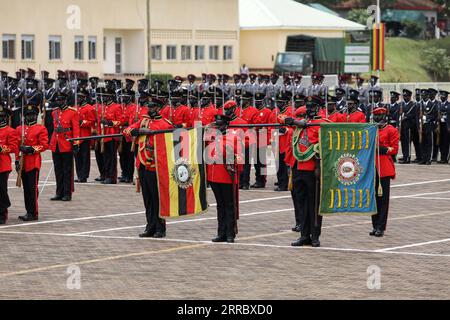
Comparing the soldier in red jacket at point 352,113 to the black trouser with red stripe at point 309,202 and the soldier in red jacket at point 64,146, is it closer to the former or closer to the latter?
the soldier in red jacket at point 64,146

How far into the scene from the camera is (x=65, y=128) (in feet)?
79.8

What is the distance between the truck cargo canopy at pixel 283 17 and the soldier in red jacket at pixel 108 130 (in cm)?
4905

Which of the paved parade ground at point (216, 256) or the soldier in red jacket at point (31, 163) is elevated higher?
the soldier in red jacket at point (31, 163)

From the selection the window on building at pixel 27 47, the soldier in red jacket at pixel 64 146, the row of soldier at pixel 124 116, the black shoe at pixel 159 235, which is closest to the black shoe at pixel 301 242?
the black shoe at pixel 159 235

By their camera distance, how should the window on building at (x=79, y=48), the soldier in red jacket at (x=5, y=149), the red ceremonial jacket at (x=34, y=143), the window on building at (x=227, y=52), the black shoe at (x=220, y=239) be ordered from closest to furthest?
the black shoe at (x=220, y=239)
the soldier in red jacket at (x=5, y=149)
the red ceremonial jacket at (x=34, y=143)
the window on building at (x=79, y=48)
the window on building at (x=227, y=52)

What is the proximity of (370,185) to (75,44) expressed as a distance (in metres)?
44.5

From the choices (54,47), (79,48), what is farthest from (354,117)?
(79,48)

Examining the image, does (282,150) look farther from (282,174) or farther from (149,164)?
(149,164)

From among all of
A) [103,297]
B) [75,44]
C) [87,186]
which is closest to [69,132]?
[87,186]

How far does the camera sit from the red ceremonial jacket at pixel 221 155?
1864 centimetres

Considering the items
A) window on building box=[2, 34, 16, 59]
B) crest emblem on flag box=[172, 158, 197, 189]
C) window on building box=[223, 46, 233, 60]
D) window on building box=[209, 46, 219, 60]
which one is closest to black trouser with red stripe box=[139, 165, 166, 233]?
crest emblem on flag box=[172, 158, 197, 189]

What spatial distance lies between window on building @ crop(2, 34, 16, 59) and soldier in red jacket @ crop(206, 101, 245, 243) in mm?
40043

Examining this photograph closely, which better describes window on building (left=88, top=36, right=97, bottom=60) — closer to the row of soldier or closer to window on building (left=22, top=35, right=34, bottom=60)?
window on building (left=22, top=35, right=34, bottom=60)

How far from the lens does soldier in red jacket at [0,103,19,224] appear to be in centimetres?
2067
